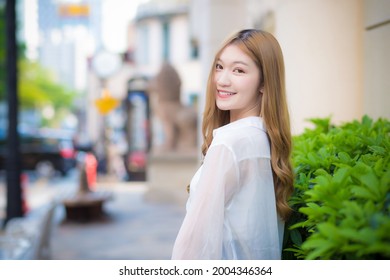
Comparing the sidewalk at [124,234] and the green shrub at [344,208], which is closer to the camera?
the green shrub at [344,208]

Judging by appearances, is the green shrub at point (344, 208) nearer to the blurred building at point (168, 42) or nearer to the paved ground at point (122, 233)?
the paved ground at point (122, 233)

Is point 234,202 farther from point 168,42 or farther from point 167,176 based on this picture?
point 168,42

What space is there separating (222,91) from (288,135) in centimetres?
26

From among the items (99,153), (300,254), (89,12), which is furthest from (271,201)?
(99,153)

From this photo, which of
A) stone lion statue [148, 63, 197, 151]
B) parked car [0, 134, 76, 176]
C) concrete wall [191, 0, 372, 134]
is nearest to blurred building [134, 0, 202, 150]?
parked car [0, 134, 76, 176]

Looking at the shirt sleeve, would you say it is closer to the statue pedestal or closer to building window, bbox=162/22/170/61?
the statue pedestal

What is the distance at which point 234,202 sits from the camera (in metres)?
1.48

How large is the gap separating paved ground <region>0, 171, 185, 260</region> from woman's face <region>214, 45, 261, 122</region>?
12.7 feet

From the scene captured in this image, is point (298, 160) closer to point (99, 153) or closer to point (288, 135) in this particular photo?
point (288, 135)

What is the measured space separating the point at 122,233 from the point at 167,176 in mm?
3347

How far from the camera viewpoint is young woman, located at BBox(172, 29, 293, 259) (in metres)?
1.43

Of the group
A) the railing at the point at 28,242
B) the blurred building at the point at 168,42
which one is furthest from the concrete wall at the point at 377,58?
the blurred building at the point at 168,42

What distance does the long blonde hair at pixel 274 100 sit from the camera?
1.52 metres

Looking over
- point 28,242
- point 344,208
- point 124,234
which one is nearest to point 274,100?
point 344,208
